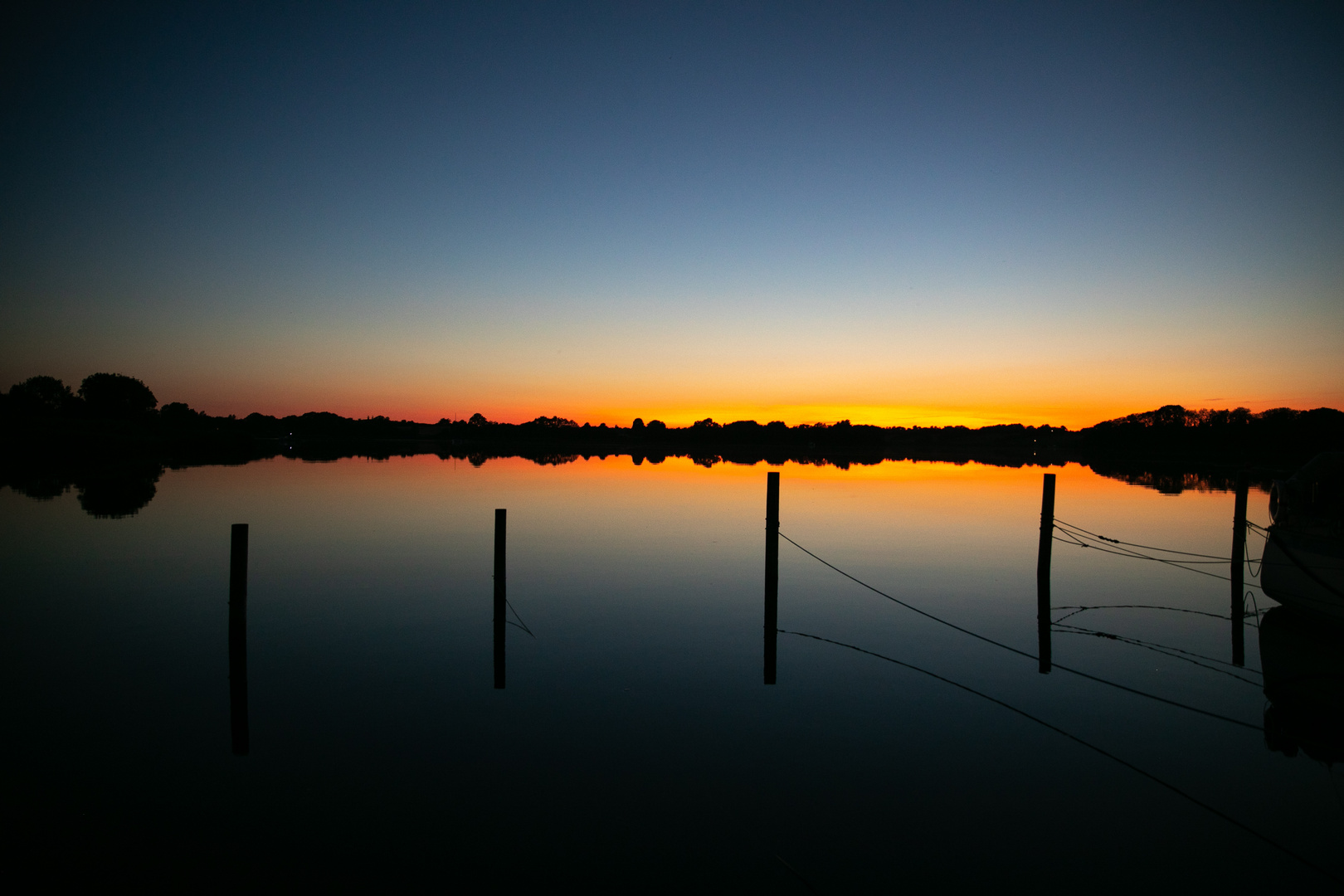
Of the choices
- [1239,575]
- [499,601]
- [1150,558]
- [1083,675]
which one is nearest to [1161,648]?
[1083,675]

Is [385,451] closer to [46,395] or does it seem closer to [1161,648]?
[46,395]

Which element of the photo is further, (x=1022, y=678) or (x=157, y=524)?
(x=157, y=524)

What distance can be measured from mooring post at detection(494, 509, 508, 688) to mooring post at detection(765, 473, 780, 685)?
374cm

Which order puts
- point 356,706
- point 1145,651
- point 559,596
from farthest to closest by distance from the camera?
1. point 559,596
2. point 1145,651
3. point 356,706

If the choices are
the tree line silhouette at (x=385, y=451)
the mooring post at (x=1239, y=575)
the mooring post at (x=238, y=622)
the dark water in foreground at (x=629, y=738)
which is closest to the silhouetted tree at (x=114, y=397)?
the tree line silhouette at (x=385, y=451)

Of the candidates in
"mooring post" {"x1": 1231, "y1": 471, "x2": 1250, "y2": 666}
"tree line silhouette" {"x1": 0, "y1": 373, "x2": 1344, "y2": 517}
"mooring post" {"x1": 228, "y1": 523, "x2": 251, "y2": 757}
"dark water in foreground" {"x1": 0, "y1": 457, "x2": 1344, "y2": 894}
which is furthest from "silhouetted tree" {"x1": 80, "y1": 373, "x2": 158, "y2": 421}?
"mooring post" {"x1": 1231, "y1": 471, "x2": 1250, "y2": 666}

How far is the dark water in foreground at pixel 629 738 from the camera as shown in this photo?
609 centimetres

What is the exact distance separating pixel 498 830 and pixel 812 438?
174m

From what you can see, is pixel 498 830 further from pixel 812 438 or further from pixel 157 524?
pixel 812 438

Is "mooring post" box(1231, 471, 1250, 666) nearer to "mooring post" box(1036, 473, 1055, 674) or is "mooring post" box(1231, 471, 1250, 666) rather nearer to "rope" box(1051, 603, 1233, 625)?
"rope" box(1051, 603, 1233, 625)

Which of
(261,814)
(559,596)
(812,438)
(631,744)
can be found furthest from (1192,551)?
(812,438)

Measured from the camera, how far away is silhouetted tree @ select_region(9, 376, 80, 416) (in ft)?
387

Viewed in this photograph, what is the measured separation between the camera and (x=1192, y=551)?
77.9 ft

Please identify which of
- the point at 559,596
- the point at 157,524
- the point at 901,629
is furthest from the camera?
the point at 157,524
